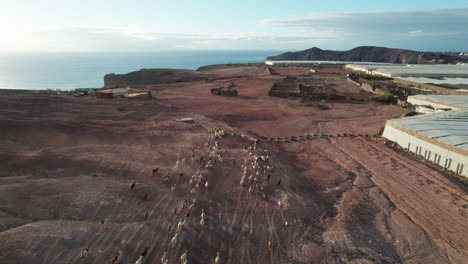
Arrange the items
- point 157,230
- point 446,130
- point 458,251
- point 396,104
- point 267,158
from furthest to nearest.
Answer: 1. point 396,104
2. point 446,130
3. point 267,158
4. point 458,251
5. point 157,230

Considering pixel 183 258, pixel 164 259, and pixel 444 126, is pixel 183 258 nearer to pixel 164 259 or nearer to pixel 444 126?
pixel 164 259

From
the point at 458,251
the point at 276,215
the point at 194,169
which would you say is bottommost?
the point at 458,251

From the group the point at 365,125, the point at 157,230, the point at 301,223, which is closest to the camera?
the point at 157,230

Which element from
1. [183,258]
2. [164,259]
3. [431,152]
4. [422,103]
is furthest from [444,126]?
[164,259]

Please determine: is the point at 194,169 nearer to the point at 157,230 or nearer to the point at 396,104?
the point at 157,230

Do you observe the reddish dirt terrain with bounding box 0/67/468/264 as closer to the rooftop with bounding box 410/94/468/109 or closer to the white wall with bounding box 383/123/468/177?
the white wall with bounding box 383/123/468/177

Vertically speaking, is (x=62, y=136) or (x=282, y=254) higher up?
(x=62, y=136)

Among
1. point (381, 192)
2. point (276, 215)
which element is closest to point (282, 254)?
point (276, 215)
